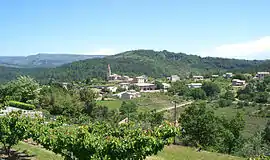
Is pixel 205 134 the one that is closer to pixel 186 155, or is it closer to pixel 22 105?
pixel 186 155

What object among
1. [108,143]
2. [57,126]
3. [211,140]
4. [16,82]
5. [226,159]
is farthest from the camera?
[16,82]

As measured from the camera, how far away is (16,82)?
1347 inches

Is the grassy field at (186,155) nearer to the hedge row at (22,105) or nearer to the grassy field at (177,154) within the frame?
the grassy field at (177,154)

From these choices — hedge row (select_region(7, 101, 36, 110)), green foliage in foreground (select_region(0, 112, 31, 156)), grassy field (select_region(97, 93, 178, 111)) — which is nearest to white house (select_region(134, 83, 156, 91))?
grassy field (select_region(97, 93, 178, 111))

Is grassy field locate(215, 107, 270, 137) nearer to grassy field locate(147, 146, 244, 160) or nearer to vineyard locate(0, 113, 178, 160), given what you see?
grassy field locate(147, 146, 244, 160)

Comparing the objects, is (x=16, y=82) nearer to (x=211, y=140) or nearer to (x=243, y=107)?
(x=211, y=140)

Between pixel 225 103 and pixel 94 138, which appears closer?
pixel 94 138

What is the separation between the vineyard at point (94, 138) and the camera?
9.69 m

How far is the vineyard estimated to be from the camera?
381 inches

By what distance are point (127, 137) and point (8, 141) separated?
5148 millimetres

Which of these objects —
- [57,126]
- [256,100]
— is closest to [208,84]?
[256,100]

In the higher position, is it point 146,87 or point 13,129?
point 13,129

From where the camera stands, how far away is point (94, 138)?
32.0 ft

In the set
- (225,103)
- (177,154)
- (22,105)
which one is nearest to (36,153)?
(177,154)
